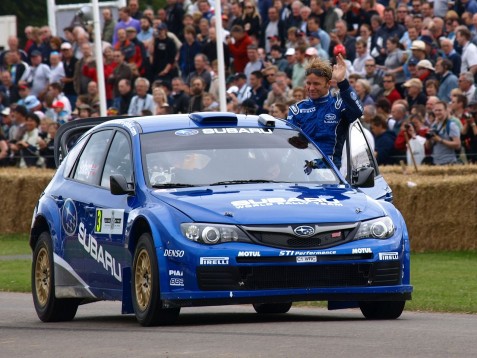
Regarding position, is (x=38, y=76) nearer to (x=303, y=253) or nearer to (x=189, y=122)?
(x=189, y=122)

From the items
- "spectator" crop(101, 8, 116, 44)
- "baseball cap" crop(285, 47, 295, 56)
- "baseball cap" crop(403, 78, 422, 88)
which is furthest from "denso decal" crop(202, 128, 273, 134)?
"spectator" crop(101, 8, 116, 44)

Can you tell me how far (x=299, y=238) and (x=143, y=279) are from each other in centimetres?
121

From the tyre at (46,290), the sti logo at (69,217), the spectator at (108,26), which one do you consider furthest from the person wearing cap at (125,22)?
the sti logo at (69,217)

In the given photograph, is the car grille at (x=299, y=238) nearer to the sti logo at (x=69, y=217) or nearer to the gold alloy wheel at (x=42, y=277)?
the sti logo at (x=69, y=217)

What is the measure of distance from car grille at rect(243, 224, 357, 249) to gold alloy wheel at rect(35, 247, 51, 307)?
9.33 ft

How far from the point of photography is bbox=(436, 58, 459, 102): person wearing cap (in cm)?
2262

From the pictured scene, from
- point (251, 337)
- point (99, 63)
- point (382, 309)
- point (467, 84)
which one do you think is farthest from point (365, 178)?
point (99, 63)

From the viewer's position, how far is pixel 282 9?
28.2 m

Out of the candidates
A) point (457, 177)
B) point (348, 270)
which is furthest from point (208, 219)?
point (457, 177)

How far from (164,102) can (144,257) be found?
14.0 meters

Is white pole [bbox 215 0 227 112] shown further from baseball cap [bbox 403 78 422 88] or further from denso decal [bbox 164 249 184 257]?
denso decal [bbox 164 249 184 257]

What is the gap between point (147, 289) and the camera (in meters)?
10.7

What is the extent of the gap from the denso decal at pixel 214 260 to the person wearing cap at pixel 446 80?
12799 mm

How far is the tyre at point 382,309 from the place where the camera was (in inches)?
439
